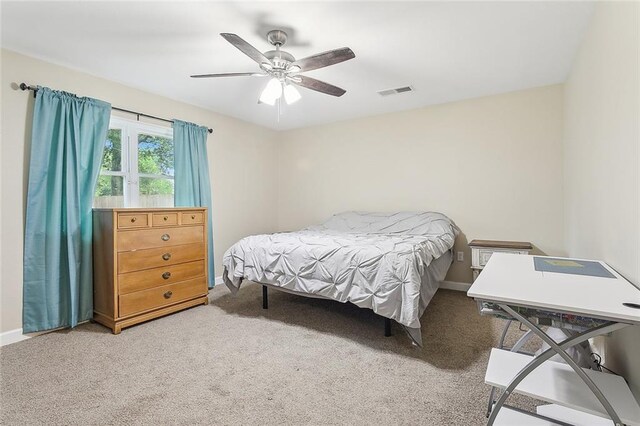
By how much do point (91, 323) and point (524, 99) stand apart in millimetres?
4893

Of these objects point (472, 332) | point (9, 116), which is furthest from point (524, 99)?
point (9, 116)

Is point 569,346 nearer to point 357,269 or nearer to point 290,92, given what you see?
point 357,269

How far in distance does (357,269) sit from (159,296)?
1873 millimetres

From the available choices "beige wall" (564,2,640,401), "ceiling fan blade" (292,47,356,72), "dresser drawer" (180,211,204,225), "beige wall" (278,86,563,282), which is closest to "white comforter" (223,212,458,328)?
"dresser drawer" (180,211,204,225)

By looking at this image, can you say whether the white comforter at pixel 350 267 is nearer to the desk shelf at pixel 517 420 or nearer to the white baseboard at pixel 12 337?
the desk shelf at pixel 517 420

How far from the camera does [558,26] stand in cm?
207

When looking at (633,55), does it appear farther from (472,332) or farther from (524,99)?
(524,99)

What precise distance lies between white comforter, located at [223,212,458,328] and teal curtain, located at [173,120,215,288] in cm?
104

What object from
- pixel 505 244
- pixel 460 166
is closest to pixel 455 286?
pixel 505 244

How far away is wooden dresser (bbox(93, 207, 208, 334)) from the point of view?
2469 mm

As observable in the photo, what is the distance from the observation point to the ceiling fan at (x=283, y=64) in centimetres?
190

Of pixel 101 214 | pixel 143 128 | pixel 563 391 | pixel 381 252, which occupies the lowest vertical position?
pixel 563 391

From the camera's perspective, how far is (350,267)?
2.26m

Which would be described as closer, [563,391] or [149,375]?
[563,391]
